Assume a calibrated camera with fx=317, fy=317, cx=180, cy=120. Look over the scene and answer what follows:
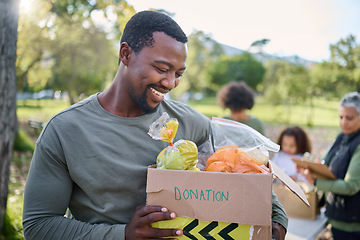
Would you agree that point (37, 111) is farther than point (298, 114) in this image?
No

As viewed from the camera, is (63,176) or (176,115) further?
(176,115)

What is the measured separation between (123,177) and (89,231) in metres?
0.27

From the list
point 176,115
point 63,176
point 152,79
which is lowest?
point 63,176

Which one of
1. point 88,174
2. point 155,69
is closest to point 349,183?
point 155,69

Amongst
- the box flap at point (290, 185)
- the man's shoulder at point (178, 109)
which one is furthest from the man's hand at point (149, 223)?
the man's shoulder at point (178, 109)

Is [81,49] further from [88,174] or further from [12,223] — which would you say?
[88,174]

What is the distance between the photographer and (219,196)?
3.94 ft

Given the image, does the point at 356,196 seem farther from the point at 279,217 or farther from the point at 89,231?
the point at 89,231

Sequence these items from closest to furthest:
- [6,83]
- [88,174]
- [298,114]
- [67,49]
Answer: [88,174]
[6,83]
[67,49]
[298,114]

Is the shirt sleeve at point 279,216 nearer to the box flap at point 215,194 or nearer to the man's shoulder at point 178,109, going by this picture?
the box flap at point 215,194

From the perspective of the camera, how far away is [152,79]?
1489 millimetres

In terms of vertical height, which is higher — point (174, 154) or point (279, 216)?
point (174, 154)

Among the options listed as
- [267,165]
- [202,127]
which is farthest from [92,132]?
[267,165]

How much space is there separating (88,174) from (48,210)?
222 mm
